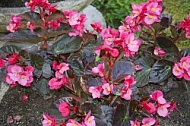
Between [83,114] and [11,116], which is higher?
[83,114]

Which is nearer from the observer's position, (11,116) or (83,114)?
(83,114)

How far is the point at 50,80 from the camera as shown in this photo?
4.52 ft

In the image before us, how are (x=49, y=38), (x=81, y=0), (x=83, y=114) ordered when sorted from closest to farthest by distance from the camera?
(x=83, y=114), (x=49, y=38), (x=81, y=0)

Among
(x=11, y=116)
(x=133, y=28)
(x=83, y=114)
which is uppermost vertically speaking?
(x=133, y=28)

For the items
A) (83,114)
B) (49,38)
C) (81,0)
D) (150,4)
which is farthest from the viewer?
(81,0)

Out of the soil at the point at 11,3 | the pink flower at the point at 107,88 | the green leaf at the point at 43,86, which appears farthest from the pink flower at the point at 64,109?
the soil at the point at 11,3

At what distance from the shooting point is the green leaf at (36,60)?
145cm

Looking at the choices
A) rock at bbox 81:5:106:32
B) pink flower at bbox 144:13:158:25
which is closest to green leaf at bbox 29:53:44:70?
pink flower at bbox 144:13:158:25

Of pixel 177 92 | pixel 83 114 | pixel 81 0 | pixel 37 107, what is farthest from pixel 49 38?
pixel 81 0

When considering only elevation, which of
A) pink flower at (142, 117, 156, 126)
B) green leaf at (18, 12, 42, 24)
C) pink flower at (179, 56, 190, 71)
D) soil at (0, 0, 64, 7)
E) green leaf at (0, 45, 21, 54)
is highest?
green leaf at (18, 12, 42, 24)

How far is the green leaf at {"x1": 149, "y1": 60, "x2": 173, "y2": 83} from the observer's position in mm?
1483

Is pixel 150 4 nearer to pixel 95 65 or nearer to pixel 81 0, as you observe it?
pixel 95 65

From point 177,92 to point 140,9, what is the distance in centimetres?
30

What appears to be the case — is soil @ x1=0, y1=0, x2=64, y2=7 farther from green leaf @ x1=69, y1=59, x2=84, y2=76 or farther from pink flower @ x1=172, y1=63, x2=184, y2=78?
pink flower @ x1=172, y1=63, x2=184, y2=78
